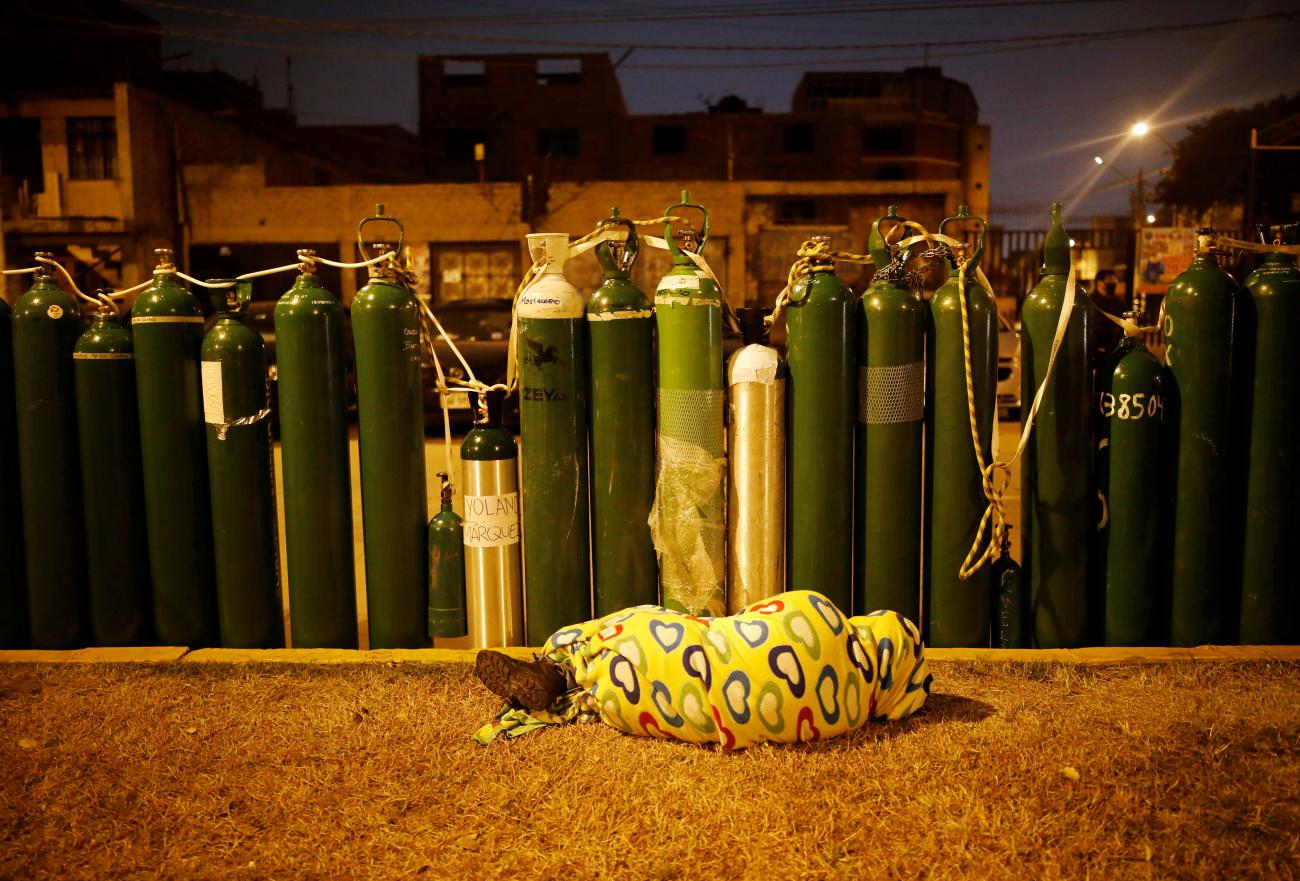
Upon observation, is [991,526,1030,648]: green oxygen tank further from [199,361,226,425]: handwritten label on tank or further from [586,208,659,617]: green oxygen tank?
[199,361,226,425]: handwritten label on tank

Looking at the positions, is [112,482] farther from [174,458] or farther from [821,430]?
[821,430]

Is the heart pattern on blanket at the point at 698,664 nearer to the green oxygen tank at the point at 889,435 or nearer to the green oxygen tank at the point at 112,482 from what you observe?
the green oxygen tank at the point at 889,435

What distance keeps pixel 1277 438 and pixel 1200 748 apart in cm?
113

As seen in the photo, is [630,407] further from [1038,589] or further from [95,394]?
[95,394]

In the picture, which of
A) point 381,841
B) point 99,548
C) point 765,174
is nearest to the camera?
point 381,841

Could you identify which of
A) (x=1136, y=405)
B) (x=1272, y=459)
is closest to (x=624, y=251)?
(x=1136, y=405)

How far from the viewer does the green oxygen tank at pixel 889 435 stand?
300cm

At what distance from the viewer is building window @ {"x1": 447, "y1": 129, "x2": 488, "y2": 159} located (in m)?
34.1

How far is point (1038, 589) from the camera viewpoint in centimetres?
308

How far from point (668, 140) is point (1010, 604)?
3123 cm

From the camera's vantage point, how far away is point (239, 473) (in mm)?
3141

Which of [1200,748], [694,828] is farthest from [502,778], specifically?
[1200,748]

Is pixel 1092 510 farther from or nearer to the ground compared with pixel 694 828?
farther from the ground

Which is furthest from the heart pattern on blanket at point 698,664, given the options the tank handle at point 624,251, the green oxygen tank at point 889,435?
the tank handle at point 624,251
